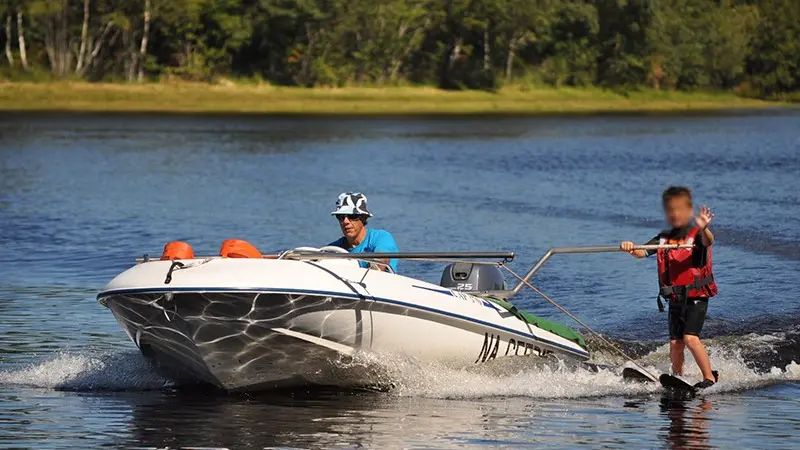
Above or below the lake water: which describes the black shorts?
above

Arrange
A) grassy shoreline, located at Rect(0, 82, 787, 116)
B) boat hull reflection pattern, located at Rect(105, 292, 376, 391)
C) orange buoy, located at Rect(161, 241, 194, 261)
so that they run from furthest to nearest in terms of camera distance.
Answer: grassy shoreline, located at Rect(0, 82, 787, 116)
orange buoy, located at Rect(161, 241, 194, 261)
boat hull reflection pattern, located at Rect(105, 292, 376, 391)

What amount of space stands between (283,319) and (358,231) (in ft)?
4.11

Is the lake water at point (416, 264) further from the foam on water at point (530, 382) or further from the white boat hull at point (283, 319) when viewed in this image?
the white boat hull at point (283, 319)

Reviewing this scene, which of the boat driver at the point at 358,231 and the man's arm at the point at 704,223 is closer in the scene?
the man's arm at the point at 704,223

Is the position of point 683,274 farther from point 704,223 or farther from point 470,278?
point 470,278

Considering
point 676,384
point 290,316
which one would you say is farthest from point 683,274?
point 290,316

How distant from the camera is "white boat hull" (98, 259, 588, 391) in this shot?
994cm

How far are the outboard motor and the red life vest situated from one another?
54.8 inches

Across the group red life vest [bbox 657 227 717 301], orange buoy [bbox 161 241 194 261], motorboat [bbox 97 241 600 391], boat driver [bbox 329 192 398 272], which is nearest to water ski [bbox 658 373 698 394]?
red life vest [bbox 657 227 717 301]

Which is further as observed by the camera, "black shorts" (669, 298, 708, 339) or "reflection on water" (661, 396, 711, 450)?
"black shorts" (669, 298, 708, 339)

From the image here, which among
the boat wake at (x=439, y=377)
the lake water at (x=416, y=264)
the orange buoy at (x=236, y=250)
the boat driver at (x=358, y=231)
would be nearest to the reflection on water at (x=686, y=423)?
the lake water at (x=416, y=264)

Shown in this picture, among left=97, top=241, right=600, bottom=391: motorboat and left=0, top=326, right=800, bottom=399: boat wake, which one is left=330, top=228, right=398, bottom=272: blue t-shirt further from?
left=0, top=326, right=800, bottom=399: boat wake

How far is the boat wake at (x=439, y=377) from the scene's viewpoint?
10844 mm

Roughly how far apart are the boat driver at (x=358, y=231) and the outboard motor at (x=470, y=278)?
563 millimetres
